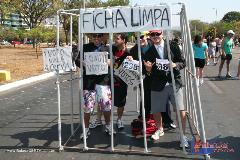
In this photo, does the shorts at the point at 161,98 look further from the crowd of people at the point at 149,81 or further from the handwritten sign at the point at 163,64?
the handwritten sign at the point at 163,64

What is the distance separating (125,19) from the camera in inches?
242

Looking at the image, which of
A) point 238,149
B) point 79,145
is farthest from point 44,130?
point 238,149

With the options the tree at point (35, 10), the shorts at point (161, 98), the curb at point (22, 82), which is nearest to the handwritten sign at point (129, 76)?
the shorts at point (161, 98)

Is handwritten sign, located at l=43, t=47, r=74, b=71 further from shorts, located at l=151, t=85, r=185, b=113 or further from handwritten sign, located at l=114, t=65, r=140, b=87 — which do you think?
shorts, located at l=151, t=85, r=185, b=113

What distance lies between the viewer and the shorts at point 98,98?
22.2 feet

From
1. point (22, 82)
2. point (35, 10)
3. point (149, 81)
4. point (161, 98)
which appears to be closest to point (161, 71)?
point (161, 98)

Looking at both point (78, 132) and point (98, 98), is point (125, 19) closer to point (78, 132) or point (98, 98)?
point (98, 98)

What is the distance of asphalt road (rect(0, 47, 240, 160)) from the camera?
6.23 meters

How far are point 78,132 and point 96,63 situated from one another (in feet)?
5.21

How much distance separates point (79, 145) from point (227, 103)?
511cm

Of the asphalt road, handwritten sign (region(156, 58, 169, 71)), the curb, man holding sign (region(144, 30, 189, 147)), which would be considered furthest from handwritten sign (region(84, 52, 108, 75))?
the curb

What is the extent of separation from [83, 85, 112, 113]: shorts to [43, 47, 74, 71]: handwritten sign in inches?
22.2

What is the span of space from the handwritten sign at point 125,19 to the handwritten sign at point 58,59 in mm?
485

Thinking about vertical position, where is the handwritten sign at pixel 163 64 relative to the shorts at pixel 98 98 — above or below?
above
